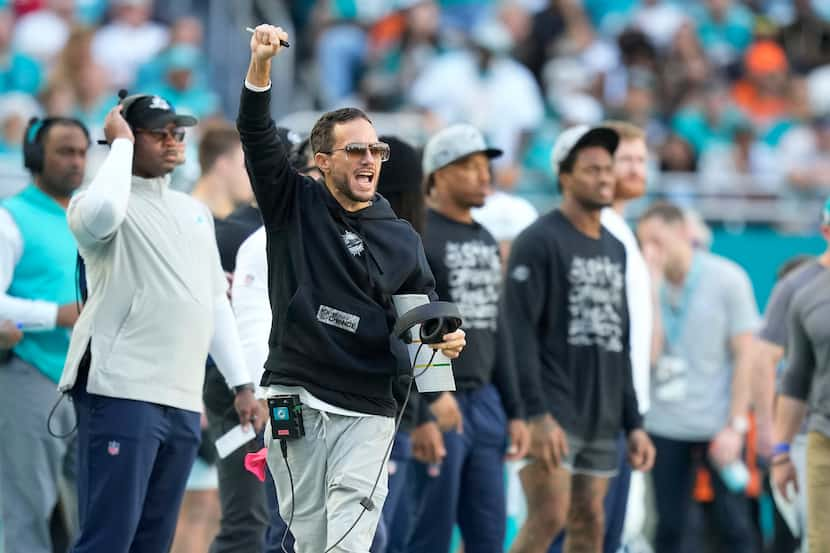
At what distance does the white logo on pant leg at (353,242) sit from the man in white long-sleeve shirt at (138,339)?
3.45 ft

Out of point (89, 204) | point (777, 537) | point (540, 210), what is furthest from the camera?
point (540, 210)

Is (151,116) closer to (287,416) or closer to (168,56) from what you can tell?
(287,416)

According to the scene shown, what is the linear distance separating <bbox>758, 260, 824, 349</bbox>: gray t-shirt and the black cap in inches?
155

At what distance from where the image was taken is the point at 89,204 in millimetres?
6148

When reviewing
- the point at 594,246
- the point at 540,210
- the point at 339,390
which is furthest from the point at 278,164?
the point at 540,210

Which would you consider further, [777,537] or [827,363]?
[777,537]

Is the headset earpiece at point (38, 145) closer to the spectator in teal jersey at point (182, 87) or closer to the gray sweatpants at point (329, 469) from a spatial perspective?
the gray sweatpants at point (329, 469)

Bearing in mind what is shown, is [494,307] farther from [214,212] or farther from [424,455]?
[214,212]

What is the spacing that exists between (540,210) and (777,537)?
4118 millimetres

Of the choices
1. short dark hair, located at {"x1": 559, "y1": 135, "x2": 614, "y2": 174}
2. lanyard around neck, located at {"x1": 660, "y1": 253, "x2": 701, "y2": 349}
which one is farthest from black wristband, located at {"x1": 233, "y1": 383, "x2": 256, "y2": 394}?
lanyard around neck, located at {"x1": 660, "y1": 253, "x2": 701, "y2": 349}

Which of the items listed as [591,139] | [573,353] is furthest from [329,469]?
[591,139]

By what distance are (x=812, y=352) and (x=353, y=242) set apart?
9.75 ft

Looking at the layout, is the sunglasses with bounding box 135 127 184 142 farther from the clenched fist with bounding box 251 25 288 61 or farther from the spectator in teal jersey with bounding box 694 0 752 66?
the spectator in teal jersey with bounding box 694 0 752 66

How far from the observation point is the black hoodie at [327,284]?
18.5 feet
